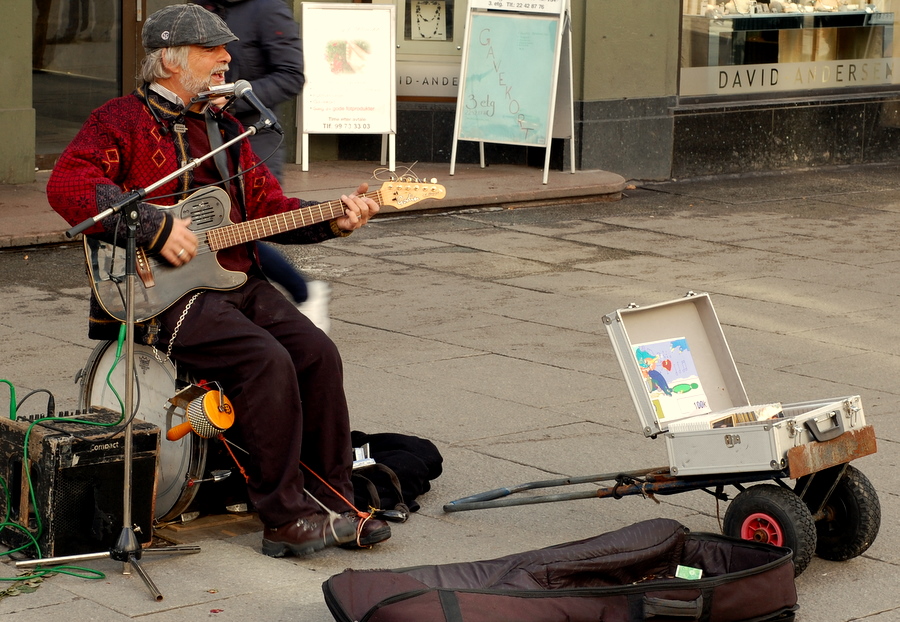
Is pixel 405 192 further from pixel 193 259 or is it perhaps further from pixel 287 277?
pixel 287 277

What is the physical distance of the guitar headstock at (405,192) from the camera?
4512mm

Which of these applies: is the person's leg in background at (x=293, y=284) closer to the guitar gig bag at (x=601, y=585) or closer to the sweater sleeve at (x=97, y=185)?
the sweater sleeve at (x=97, y=185)

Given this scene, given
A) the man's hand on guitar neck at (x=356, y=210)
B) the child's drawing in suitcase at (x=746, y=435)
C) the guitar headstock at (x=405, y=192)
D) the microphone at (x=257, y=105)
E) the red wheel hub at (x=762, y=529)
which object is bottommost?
the red wheel hub at (x=762, y=529)

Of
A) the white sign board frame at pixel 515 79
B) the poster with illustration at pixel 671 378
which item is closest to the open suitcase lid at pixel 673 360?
the poster with illustration at pixel 671 378

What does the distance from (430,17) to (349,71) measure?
1359mm

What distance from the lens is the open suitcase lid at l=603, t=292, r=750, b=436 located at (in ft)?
14.1

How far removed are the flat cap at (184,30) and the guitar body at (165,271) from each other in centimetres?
49

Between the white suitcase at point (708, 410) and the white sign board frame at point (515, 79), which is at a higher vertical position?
the white sign board frame at point (515, 79)

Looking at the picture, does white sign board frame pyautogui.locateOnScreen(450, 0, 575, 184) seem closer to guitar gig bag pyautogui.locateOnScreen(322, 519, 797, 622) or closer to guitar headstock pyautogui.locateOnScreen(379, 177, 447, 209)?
guitar headstock pyautogui.locateOnScreen(379, 177, 447, 209)

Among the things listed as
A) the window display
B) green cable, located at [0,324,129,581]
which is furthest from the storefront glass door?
green cable, located at [0,324,129,581]

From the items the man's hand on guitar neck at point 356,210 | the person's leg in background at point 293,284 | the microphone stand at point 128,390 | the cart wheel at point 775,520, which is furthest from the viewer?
the person's leg in background at point 293,284

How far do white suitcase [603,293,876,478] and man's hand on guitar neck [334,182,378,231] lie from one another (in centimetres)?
85

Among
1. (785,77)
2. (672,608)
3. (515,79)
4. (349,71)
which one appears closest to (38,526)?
(672,608)

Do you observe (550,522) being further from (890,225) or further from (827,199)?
(827,199)
